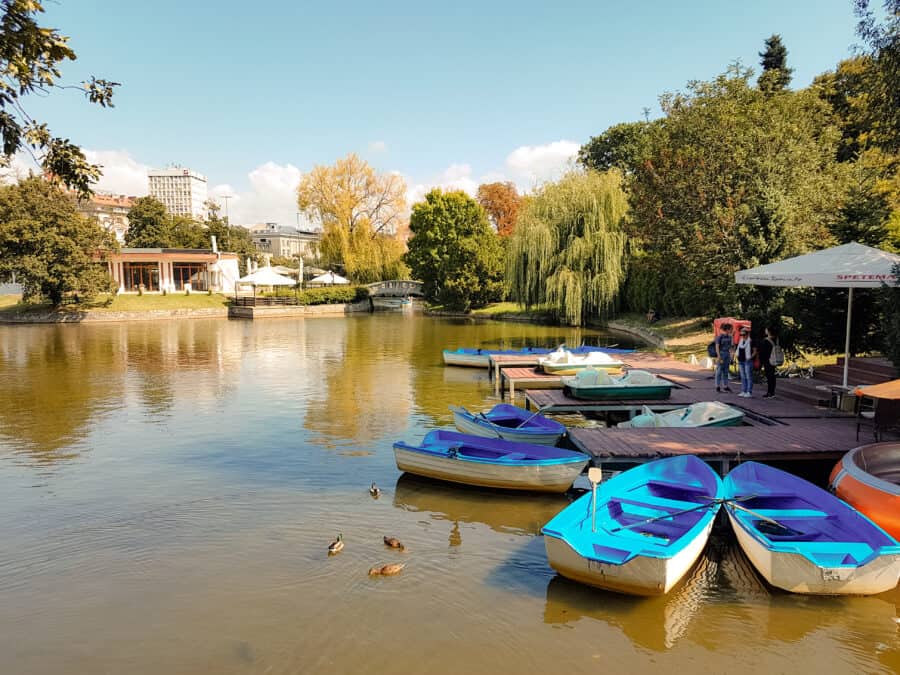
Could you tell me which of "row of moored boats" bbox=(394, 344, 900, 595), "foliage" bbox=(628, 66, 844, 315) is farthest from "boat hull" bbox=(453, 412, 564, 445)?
"foliage" bbox=(628, 66, 844, 315)

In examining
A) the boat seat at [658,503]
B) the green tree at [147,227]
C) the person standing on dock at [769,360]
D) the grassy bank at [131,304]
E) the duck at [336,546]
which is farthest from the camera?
the green tree at [147,227]

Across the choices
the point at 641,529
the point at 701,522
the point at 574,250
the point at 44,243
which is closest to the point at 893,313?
the point at 701,522

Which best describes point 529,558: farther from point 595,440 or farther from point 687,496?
point 595,440

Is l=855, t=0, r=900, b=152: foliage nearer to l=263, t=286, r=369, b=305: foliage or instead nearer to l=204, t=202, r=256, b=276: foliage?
l=263, t=286, r=369, b=305: foliage

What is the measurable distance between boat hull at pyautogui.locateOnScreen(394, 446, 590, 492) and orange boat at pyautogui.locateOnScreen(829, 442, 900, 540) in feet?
11.3

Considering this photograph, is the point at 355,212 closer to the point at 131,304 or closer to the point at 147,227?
the point at 131,304

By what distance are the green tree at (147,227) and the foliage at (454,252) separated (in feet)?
99.1

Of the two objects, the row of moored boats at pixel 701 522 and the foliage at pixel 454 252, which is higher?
the foliage at pixel 454 252

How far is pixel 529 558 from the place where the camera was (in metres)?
8.08

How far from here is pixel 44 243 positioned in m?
41.8

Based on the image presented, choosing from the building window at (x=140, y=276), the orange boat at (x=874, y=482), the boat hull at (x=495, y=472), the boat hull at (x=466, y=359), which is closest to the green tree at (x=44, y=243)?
the building window at (x=140, y=276)

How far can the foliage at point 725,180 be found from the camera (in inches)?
790

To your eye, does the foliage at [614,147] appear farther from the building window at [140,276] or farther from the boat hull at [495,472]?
the boat hull at [495,472]

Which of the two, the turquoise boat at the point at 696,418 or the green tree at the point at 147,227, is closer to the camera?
the turquoise boat at the point at 696,418
